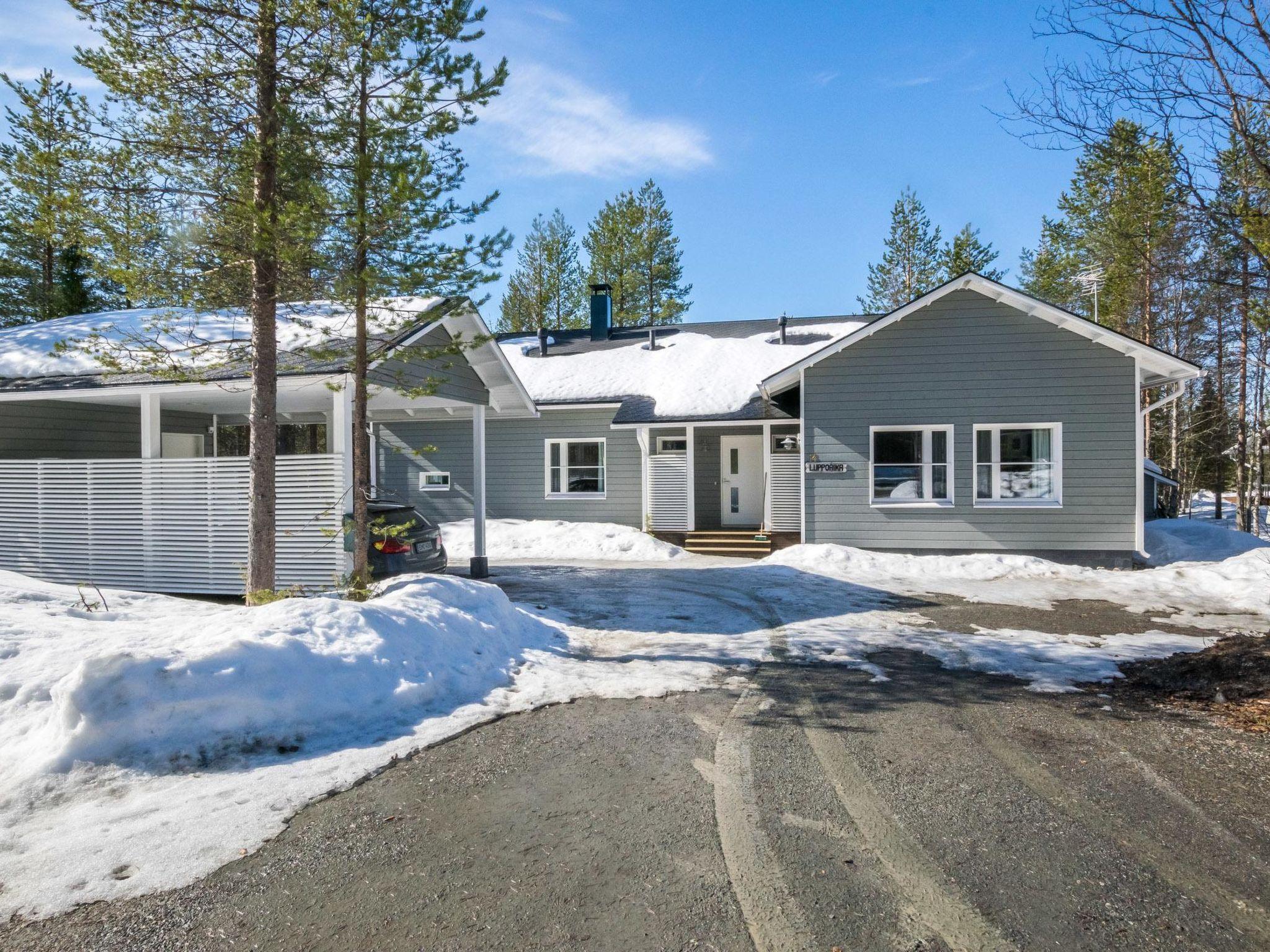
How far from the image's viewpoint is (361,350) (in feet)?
24.7

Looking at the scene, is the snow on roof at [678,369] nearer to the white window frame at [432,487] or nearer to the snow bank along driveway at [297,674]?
the white window frame at [432,487]

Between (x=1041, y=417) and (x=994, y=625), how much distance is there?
21.8 feet

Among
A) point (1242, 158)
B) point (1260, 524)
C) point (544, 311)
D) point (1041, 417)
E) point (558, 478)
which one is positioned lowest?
point (1260, 524)

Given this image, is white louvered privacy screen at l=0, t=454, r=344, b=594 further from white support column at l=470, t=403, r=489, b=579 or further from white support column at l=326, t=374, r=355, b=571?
white support column at l=470, t=403, r=489, b=579

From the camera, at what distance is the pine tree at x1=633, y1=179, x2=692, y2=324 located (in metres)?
35.0

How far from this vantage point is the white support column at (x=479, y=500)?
41.3 feet

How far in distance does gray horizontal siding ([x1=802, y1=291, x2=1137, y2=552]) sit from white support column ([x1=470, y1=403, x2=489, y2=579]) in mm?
6231

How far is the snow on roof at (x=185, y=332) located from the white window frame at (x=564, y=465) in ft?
27.7

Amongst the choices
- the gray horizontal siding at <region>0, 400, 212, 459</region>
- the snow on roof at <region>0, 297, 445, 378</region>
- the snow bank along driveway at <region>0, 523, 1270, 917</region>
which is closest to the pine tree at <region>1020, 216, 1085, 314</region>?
the snow bank along driveway at <region>0, 523, 1270, 917</region>

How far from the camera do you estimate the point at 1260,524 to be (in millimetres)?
23125

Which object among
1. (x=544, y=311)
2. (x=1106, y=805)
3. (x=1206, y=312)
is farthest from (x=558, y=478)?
(x=544, y=311)

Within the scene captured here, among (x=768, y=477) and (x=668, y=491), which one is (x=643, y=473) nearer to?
(x=668, y=491)

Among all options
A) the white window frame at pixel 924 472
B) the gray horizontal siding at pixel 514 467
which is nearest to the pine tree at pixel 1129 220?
the white window frame at pixel 924 472

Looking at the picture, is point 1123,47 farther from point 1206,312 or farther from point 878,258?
point 878,258
